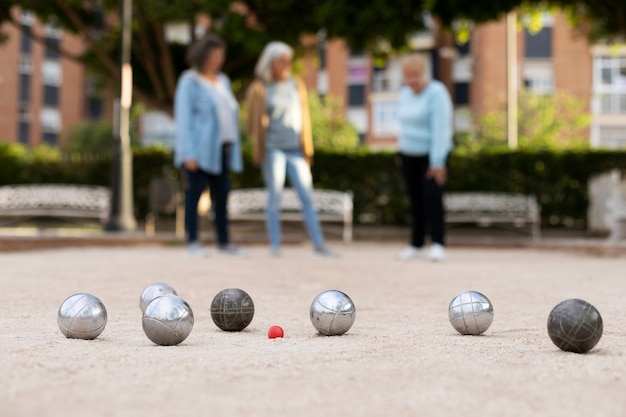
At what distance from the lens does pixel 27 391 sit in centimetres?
221

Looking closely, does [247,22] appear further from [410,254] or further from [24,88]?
[24,88]

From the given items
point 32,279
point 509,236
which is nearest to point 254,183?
point 509,236

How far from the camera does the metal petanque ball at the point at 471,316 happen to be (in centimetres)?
340

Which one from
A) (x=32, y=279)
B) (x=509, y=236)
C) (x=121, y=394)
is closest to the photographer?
(x=121, y=394)

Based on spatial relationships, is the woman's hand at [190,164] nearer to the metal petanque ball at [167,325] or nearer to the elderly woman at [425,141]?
the elderly woman at [425,141]

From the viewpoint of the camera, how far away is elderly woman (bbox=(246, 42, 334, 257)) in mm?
8086

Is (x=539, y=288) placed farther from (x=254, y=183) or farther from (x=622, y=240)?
(x=254, y=183)

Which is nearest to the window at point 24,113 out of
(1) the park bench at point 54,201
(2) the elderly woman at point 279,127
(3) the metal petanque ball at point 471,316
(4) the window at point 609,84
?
(4) the window at point 609,84

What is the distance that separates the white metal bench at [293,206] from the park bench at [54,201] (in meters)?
2.59

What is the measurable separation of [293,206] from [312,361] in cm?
1123

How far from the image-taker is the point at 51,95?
47.6 metres

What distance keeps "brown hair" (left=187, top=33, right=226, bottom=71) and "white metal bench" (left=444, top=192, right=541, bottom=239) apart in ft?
21.0

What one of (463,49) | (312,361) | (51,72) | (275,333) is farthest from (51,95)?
(312,361)

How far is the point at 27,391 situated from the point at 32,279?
4.17 meters
